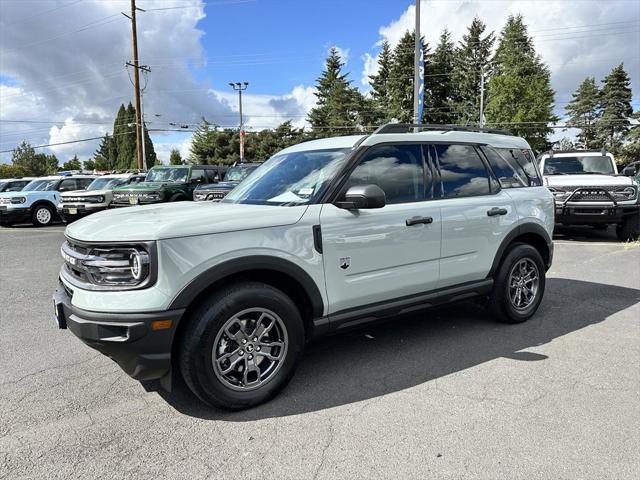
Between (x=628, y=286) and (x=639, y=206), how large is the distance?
4801mm

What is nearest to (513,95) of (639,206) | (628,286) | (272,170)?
(639,206)

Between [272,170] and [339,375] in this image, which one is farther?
[272,170]

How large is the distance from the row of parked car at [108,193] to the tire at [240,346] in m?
10.9

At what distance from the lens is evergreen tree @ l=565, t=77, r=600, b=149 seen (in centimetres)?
6438

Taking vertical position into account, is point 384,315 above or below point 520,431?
above

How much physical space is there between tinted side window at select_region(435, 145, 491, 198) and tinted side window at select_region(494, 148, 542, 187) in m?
0.46

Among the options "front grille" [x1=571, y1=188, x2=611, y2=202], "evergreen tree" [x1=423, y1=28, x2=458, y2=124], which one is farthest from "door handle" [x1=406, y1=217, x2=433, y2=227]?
"evergreen tree" [x1=423, y1=28, x2=458, y2=124]

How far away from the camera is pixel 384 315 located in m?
3.76

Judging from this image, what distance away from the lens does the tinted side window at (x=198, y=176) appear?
51.9ft

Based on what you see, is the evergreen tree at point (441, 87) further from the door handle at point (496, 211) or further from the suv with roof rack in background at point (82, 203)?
the door handle at point (496, 211)

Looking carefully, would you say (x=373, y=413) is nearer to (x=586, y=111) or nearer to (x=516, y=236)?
(x=516, y=236)

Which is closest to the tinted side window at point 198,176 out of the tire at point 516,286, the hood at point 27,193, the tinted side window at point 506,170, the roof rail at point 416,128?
the hood at point 27,193

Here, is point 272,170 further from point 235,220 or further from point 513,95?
point 513,95

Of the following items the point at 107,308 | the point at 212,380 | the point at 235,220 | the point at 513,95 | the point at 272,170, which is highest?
the point at 513,95
